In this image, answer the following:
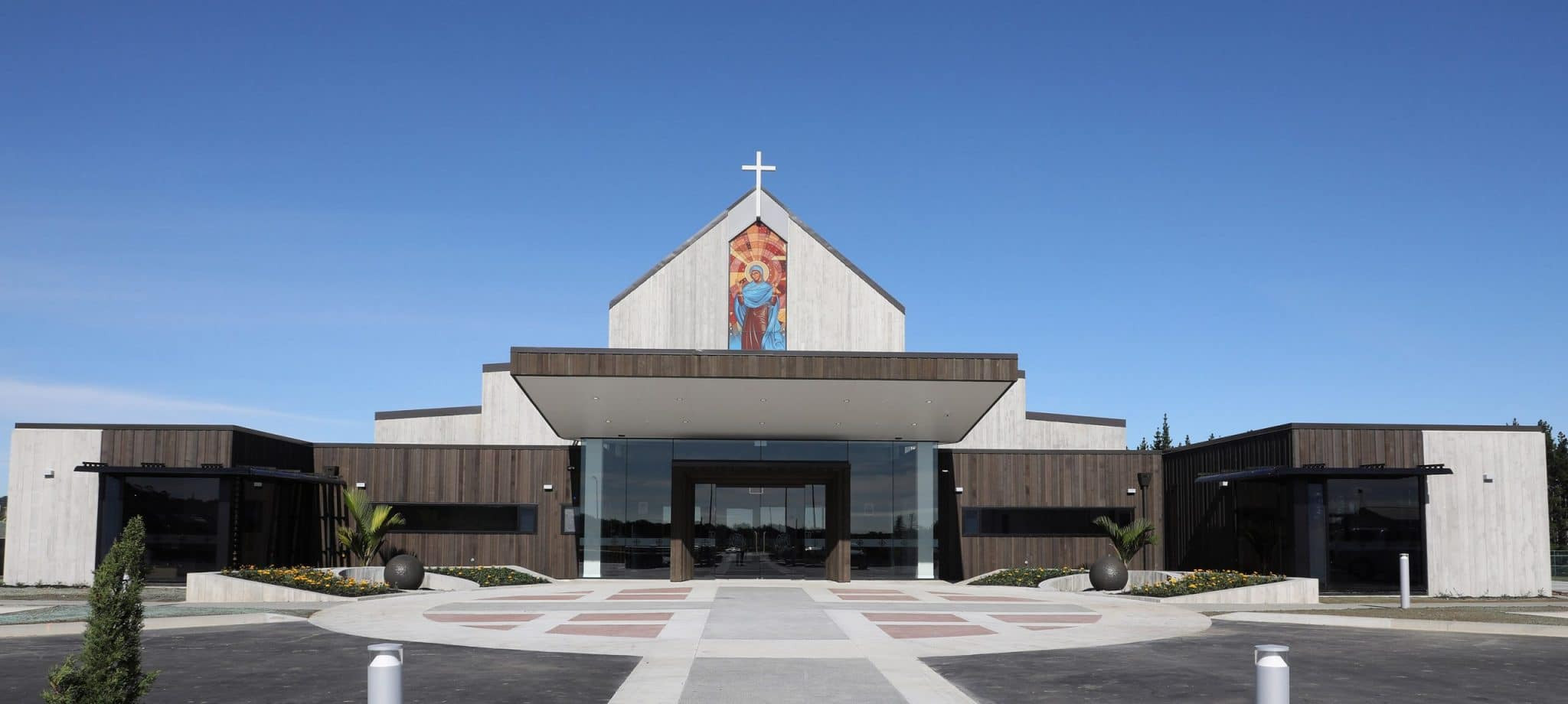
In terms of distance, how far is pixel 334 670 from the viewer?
13070 millimetres

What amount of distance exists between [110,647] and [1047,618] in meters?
15.3

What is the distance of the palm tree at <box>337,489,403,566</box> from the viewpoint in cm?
3300

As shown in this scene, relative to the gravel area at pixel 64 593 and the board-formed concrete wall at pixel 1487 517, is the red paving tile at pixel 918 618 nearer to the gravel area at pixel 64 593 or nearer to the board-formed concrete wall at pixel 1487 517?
the gravel area at pixel 64 593

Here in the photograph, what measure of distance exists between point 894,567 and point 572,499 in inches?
361

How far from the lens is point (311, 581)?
26.4 metres

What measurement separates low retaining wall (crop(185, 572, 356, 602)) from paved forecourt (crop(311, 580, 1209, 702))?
2073 mm

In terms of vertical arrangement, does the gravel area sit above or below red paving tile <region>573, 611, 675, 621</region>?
below

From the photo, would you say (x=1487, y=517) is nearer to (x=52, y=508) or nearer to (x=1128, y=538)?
(x=1128, y=538)

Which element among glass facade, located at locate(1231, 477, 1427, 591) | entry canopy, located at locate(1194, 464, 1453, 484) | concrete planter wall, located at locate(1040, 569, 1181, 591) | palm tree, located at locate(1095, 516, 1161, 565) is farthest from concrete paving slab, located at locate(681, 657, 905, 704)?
palm tree, located at locate(1095, 516, 1161, 565)

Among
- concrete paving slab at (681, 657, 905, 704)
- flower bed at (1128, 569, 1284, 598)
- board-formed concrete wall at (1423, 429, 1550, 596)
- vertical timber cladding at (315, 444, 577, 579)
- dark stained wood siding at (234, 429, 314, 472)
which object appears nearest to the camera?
concrete paving slab at (681, 657, 905, 704)

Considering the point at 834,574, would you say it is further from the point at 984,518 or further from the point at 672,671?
the point at 672,671

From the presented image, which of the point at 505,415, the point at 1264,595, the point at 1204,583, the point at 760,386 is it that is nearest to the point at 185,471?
the point at 760,386

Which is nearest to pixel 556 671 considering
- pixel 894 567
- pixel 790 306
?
pixel 894 567

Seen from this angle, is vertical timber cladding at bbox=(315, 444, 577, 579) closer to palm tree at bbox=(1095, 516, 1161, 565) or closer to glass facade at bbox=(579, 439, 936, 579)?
glass facade at bbox=(579, 439, 936, 579)
